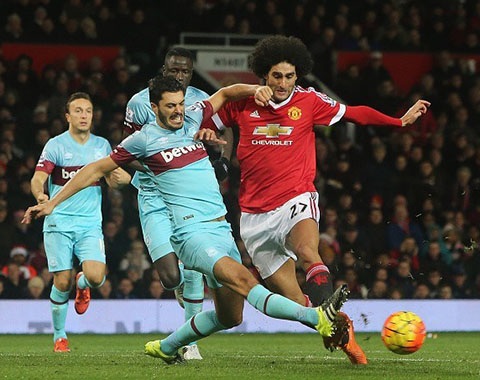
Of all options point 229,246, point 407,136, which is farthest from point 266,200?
point 407,136

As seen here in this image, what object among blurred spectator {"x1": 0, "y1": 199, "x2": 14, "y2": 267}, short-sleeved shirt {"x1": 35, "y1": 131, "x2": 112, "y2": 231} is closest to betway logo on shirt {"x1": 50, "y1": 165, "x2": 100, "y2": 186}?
short-sleeved shirt {"x1": 35, "y1": 131, "x2": 112, "y2": 231}

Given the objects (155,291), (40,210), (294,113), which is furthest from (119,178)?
(155,291)

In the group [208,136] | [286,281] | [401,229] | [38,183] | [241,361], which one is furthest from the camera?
[401,229]

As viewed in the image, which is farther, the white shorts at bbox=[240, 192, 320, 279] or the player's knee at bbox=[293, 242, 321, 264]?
the white shorts at bbox=[240, 192, 320, 279]

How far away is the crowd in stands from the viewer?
1469 cm

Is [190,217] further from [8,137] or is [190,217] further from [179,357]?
[8,137]

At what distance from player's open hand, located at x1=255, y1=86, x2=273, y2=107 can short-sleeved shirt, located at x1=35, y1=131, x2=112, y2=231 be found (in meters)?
3.05

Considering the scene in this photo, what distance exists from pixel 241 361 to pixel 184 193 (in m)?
1.68

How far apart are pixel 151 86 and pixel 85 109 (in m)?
2.96

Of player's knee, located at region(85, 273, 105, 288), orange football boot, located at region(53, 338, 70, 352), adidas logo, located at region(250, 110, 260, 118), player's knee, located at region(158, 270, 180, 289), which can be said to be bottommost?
orange football boot, located at region(53, 338, 70, 352)

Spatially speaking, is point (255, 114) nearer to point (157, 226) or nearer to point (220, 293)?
point (157, 226)

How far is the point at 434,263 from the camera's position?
15.2 m

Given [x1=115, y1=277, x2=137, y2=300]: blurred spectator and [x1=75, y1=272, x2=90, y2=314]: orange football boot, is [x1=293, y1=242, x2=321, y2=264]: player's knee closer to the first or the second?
[x1=75, y1=272, x2=90, y2=314]: orange football boot

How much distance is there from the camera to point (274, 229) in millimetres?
8328
